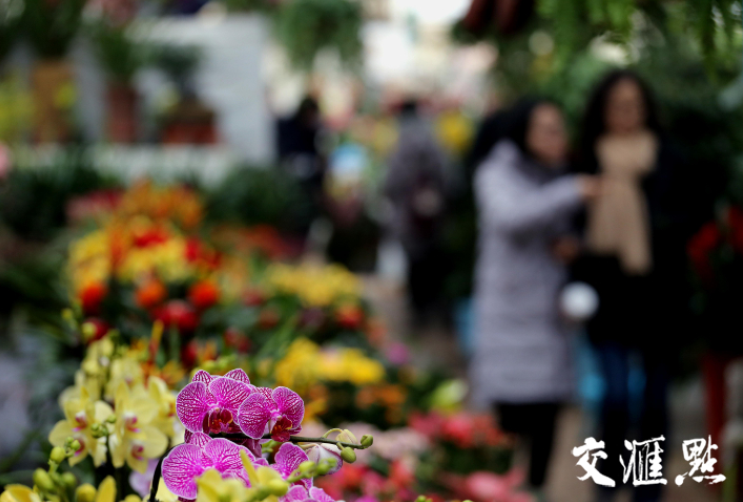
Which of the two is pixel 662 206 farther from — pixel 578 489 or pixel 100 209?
pixel 100 209

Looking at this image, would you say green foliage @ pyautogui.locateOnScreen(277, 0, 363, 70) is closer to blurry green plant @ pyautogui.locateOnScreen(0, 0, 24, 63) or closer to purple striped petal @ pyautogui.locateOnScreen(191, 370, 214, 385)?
blurry green plant @ pyautogui.locateOnScreen(0, 0, 24, 63)

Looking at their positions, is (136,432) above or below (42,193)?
below

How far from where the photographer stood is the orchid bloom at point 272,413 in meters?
0.72

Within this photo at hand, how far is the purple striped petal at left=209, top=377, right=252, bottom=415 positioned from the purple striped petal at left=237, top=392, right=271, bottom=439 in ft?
A: 0.04

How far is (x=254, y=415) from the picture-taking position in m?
0.73

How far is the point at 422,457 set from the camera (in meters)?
2.33

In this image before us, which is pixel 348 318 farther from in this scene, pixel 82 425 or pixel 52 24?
pixel 52 24

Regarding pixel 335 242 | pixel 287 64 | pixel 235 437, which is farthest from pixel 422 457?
pixel 335 242

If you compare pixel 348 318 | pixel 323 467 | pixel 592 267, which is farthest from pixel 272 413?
pixel 348 318

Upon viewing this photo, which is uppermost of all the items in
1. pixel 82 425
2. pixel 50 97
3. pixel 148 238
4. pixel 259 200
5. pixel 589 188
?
pixel 50 97

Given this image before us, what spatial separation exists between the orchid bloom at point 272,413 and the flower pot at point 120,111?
5.01 metres

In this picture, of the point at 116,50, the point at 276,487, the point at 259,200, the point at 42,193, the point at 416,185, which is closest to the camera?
the point at 276,487

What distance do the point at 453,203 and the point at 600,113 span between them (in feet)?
9.81

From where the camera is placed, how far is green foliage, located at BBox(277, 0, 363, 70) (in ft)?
16.9
